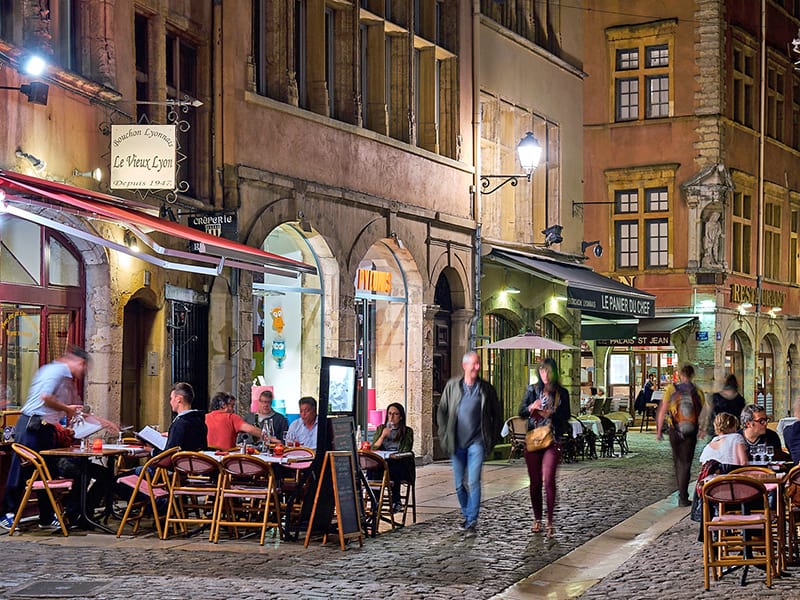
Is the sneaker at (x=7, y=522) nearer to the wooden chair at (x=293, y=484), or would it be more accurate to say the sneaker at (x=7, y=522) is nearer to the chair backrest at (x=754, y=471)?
the wooden chair at (x=293, y=484)

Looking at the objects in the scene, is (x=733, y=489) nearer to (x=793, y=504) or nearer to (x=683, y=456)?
(x=793, y=504)

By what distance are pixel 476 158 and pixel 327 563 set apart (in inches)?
535

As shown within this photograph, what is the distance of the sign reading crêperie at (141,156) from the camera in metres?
14.3

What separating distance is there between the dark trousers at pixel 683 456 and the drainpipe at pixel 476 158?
7472mm

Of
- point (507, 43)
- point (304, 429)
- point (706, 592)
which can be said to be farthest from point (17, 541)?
point (507, 43)

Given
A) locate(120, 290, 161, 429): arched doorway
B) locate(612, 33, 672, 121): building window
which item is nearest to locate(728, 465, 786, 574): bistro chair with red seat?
locate(120, 290, 161, 429): arched doorway

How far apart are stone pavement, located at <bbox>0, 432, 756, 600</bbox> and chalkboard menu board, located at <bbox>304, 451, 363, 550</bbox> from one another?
178 mm

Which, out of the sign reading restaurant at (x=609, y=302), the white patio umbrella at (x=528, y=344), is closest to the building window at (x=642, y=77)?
the sign reading restaurant at (x=609, y=302)

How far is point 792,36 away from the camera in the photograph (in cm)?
4216

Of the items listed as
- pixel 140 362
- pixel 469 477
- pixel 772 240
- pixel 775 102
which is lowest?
pixel 469 477

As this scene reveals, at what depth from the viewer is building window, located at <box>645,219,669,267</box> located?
36.8 metres

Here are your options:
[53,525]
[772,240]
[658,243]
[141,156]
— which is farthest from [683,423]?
[772,240]

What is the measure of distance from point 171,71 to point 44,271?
3530mm

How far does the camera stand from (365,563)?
1084 cm
